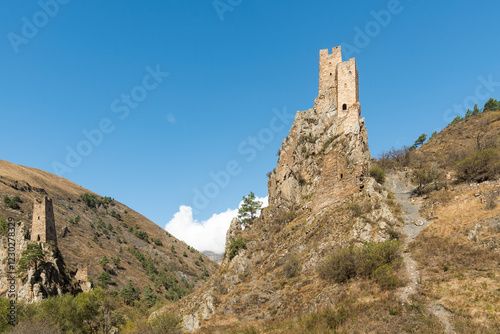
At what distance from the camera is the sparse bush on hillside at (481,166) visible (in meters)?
29.1

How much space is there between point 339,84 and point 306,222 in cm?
1987

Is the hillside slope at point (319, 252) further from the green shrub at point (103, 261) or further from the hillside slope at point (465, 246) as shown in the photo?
the green shrub at point (103, 261)

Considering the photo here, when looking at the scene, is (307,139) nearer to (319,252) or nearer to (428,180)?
(428,180)

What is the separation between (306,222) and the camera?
107 ft

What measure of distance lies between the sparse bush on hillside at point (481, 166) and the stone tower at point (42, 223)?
5401 centimetres

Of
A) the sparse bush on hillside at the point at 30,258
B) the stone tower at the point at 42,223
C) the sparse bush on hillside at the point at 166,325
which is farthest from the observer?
the stone tower at the point at 42,223

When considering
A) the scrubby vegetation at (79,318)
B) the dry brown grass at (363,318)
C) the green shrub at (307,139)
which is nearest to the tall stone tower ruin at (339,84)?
the green shrub at (307,139)

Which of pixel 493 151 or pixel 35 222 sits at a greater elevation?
pixel 493 151

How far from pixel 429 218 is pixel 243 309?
17957 mm

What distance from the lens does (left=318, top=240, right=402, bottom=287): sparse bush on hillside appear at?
20.6 meters

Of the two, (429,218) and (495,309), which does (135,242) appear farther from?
(495,309)

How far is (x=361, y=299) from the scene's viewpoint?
18547mm

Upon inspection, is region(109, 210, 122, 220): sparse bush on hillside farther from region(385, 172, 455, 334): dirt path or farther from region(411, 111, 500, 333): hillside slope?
region(411, 111, 500, 333): hillside slope

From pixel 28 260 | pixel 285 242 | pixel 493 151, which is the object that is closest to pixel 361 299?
pixel 285 242
